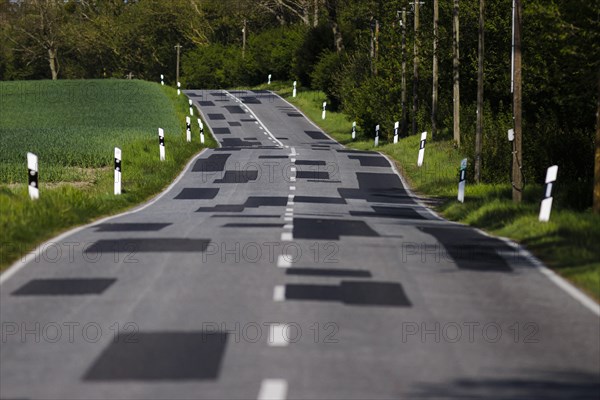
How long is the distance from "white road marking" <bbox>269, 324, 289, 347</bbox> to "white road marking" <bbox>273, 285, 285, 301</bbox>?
1342 mm

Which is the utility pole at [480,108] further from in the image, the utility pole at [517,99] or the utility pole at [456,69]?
the utility pole at [456,69]

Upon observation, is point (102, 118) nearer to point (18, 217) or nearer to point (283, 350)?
point (18, 217)

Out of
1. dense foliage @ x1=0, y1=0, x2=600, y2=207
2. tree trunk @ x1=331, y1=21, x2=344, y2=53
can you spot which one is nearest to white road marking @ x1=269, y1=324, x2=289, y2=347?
dense foliage @ x1=0, y1=0, x2=600, y2=207

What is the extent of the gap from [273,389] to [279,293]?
3867 millimetres

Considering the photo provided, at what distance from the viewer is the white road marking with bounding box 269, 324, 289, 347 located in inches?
356

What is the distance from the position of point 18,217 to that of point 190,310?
7.79 m

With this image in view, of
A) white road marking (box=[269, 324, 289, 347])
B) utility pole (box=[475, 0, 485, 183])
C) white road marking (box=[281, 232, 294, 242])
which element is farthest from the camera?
utility pole (box=[475, 0, 485, 183])

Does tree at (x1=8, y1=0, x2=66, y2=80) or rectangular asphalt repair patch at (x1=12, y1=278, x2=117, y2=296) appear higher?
tree at (x1=8, y1=0, x2=66, y2=80)

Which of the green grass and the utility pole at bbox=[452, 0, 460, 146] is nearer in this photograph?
the green grass

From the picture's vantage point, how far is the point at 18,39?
129m

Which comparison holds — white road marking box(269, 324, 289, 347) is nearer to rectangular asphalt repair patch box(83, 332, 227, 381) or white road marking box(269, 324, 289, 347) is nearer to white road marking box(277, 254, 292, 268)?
rectangular asphalt repair patch box(83, 332, 227, 381)

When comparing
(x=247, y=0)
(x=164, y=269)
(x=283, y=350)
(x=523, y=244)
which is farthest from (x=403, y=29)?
(x=247, y=0)

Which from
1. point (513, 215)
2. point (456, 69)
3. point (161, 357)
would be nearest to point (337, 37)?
point (456, 69)

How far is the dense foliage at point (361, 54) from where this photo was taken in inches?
1252
